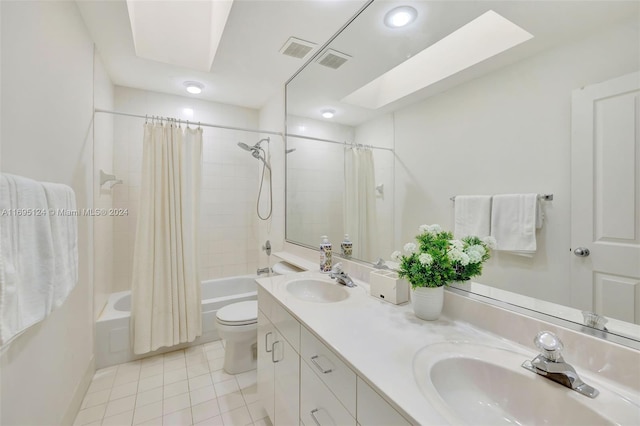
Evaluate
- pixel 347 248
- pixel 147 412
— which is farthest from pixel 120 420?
pixel 347 248

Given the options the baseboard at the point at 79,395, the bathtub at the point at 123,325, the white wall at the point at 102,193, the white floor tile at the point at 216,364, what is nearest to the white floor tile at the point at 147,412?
the baseboard at the point at 79,395

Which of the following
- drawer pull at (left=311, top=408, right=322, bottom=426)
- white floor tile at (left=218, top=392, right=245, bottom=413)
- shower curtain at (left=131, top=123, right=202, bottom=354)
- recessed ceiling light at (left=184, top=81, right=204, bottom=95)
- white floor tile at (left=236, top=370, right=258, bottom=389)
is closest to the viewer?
drawer pull at (left=311, top=408, right=322, bottom=426)

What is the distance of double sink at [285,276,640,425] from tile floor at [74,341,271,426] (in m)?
1.27

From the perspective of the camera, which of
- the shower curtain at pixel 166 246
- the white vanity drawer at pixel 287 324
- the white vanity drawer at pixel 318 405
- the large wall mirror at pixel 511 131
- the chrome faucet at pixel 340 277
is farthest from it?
the shower curtain at pixel 166 246

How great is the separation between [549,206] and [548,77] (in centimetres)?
41

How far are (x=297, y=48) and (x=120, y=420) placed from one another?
267cm

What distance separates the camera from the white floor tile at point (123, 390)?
70.1 inches

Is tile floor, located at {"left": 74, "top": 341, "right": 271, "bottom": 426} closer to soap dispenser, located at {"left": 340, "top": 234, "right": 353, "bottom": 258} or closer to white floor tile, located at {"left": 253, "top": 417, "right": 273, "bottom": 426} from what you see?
white floor tile, located at {"left": 253, "top": 417, "right": 273, "bottom": 426}

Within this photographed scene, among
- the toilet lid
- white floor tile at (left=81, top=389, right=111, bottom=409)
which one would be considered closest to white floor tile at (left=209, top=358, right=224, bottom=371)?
the toilet lid

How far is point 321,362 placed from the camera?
0.93 meters

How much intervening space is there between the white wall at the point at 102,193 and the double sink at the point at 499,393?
2401mm

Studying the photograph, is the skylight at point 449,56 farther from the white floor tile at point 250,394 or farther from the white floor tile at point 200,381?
the white floor tile at point 200,381

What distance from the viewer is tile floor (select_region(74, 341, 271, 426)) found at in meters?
1.59

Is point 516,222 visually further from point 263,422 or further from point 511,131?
point 263,422
